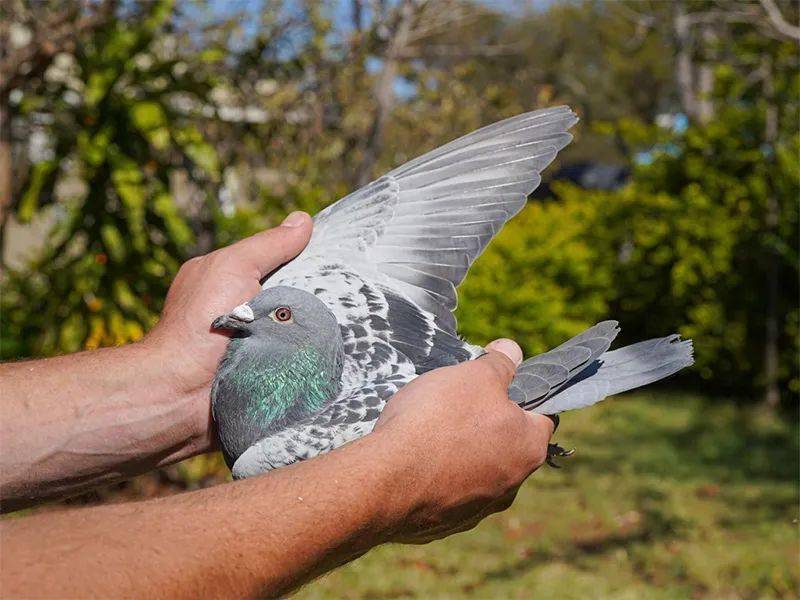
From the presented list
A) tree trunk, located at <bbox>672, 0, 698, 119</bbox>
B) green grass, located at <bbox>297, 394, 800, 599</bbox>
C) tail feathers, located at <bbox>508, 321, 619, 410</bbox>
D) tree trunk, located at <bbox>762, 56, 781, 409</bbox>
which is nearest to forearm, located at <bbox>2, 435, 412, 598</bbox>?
tail feathers, located at <bbox>508, 321, 619, 410</bbox>

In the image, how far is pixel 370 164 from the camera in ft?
19.5

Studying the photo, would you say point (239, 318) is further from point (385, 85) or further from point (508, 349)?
point (385, 85)

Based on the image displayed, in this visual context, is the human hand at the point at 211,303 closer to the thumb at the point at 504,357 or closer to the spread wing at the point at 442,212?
the spread wing at the point at 442,212

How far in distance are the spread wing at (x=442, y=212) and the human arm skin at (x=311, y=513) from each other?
0.33 metres

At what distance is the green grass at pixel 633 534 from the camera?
15.8 ft

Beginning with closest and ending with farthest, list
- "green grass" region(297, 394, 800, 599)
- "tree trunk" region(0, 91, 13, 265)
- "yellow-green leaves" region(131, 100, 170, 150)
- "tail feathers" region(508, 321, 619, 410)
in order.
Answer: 1. "tail feathers" region(508, 321, 619, 410)
2. "green grass" region(297, 394, 800, 599)
3. "yellow-green leaves" region(131, 100, 170, 150)
4. "tree trunk" region(0, 91, 13, 265)

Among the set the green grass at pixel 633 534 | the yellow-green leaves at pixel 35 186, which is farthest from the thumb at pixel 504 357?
the yellow-green leaves at pixel 35 186

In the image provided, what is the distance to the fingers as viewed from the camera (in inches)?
96.7

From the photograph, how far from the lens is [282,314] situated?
207 cm

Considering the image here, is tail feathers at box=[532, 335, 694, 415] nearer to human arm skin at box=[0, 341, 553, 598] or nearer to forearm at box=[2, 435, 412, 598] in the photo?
human arm skin at box=[0, 341, 553, 598]

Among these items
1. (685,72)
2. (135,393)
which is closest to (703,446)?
(135,393)

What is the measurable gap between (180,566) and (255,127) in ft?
17.2

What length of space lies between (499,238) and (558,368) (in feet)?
23.7

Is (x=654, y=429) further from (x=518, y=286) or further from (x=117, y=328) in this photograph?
(x=117, y=328)
